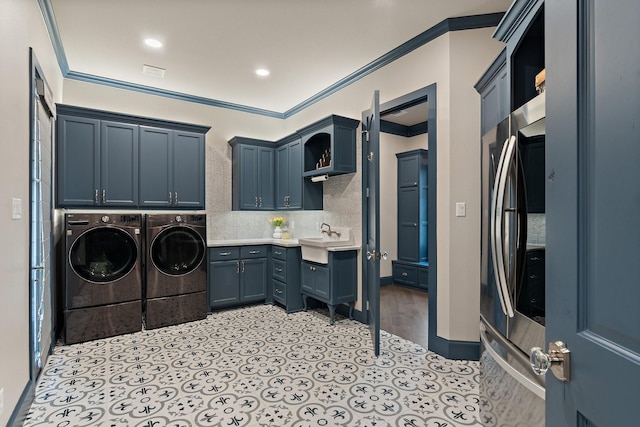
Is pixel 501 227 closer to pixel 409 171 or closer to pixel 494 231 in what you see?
pixel 494 231

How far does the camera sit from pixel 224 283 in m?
4.17

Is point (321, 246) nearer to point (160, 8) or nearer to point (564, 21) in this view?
point (160, 8)

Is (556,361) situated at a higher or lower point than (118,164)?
lower

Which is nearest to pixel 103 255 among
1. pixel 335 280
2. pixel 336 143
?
pixel 335 280

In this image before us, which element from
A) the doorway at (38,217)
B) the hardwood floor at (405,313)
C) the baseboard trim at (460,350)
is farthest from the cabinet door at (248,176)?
the baseboard trim at (460,350)

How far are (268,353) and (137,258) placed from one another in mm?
1797

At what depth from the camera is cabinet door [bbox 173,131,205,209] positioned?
3.98 metres

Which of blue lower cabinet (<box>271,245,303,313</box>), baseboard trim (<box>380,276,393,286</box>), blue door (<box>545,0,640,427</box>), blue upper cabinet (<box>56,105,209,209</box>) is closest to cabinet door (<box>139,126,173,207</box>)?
blue upper cabinet (<box>56,105,209,209</box>)

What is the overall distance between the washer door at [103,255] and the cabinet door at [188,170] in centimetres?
73

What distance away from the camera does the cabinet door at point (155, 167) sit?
379 cm

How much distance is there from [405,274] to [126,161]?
4.41 metres

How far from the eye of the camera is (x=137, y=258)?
11.7ft

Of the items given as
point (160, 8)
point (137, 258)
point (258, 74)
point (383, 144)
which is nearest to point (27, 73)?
point (160, 8)

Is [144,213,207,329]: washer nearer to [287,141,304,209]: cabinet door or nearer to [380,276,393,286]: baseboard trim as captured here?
[287,141,304,209]: cabinet door
